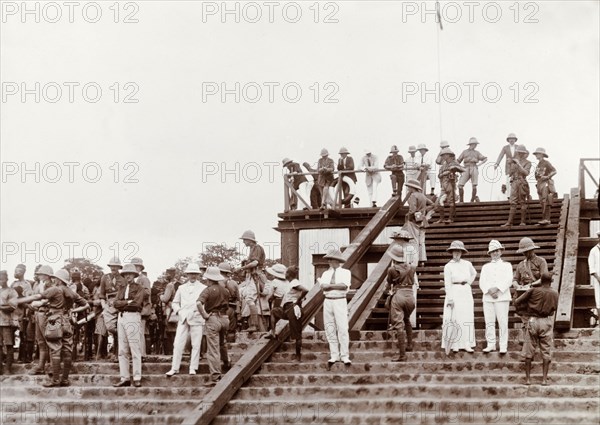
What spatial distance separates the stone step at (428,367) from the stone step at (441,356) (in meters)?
0.12

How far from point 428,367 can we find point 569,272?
340cm

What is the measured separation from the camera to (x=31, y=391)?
13.2m

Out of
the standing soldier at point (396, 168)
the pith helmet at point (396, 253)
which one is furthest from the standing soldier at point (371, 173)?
the pith helmet at point (396, 253)

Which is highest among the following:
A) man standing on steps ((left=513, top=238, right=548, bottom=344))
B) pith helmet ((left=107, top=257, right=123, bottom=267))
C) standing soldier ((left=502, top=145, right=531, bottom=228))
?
standing soldier ((left=502, top=145, right=531, bottom=228))

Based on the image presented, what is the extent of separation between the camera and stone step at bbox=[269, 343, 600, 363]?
1219 cm

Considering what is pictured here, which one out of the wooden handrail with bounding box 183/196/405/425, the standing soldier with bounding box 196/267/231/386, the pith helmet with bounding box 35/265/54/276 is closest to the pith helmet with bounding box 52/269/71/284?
the pith helmet with bounding box 35/265/54/276

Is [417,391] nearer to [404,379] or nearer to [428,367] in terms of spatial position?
[404,379]

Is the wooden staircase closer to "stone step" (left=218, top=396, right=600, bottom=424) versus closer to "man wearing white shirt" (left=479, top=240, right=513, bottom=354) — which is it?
"man wearing white shirt" (left=479, top=240, right=513, bottom=354)

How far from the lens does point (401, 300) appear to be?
42.3 feet

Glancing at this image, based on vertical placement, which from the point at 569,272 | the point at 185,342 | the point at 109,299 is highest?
the point at 569,272

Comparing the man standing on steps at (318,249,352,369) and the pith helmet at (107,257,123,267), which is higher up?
the pith helmet at (107,257,123,267)

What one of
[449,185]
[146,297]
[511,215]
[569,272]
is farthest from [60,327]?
[511,215]

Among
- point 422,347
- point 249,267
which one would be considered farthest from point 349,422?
point 249,267

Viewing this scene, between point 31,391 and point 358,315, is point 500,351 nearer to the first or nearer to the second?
point 358,315
